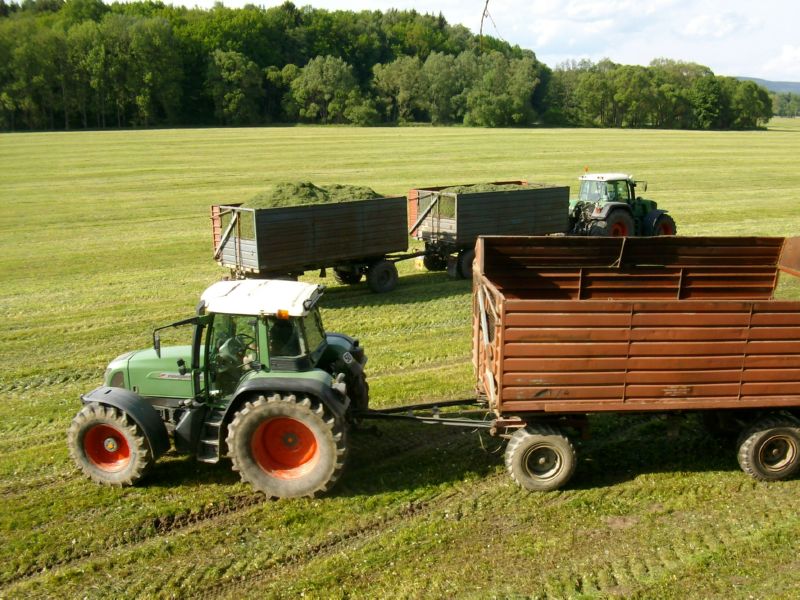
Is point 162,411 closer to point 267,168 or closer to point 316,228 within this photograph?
point 316,228

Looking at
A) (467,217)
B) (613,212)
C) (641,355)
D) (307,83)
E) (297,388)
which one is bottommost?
(297,388)

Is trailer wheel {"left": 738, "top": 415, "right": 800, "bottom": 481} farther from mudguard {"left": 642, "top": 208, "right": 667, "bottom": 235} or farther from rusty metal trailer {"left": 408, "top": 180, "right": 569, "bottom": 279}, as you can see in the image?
mudguard {"left": 642, "top": 208, "right": 667, "bottom": 235}

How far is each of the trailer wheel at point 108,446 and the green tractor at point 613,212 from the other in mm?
14218

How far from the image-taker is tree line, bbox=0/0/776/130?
68875 millimetres

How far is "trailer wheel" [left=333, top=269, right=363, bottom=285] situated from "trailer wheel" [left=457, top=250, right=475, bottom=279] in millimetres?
2231

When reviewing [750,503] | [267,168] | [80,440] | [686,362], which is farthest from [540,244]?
[267,168]

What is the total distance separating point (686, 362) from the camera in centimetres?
695

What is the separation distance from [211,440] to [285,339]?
1.23 meters

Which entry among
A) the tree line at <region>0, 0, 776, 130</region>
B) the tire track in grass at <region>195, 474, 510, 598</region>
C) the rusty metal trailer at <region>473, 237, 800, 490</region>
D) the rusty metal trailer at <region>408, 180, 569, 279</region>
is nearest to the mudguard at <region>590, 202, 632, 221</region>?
the rusty metal trailer at <region>408, 180, 569, 279</region>

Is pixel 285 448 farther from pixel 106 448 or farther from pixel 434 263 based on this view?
pixel 434 263

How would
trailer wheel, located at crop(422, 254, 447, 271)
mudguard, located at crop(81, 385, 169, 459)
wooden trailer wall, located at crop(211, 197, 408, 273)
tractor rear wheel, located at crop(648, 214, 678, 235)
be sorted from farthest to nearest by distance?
tractor rear wheel, located at crop(648, 214, 678, 235) < trailer wheel, located at crop(422, 254, 447, 271) < wooden trailer wall, located at crop(211, 197, 408, 273) < mudguard, located at crop(81, 385, 169, 459)

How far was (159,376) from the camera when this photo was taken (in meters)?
7.45

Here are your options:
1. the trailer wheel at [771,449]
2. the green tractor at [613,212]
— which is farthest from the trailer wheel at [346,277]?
the trailer wheel at [771,449]

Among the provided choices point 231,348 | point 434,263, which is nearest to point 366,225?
point 434,263
